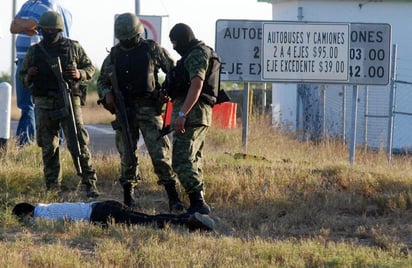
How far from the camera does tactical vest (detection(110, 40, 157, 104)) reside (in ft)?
34.4

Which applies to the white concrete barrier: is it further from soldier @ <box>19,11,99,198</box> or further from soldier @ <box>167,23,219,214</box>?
soldier @ <box>167,23,219,214</box>

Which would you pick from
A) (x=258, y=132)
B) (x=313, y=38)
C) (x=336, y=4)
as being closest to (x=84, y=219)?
(x=313, y=38)

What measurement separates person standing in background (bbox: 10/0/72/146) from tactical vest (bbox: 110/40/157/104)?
213 cm

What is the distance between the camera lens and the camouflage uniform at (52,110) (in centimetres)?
1099

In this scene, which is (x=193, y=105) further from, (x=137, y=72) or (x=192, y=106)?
(x=137, y=72)

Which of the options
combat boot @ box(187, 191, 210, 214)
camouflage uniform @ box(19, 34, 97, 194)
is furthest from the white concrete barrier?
combat boot @ box(187, 191, 210, 214)

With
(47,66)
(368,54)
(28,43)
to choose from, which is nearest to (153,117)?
(47,66)

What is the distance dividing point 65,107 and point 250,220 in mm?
2185

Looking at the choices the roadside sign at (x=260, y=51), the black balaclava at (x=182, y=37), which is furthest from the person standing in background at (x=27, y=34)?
the black balaclava at (x=182, y=37)

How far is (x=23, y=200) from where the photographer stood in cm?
1097

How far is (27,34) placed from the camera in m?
13.0

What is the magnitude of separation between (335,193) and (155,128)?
7.13 feet

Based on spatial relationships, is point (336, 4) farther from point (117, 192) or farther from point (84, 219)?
point (84, 219)

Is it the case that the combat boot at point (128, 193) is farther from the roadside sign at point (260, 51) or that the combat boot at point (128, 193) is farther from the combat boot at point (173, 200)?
the roadside sign at point (260, 51)
